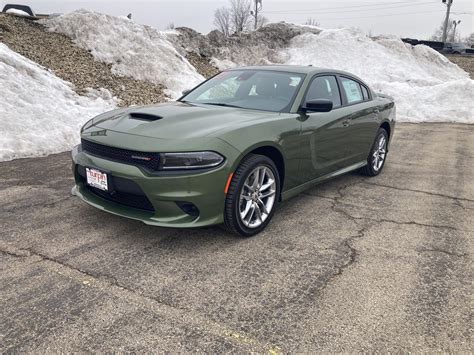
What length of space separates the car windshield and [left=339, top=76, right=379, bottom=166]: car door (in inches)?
34.3

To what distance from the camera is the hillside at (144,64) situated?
7.99 m

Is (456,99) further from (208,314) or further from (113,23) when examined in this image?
(208,314)

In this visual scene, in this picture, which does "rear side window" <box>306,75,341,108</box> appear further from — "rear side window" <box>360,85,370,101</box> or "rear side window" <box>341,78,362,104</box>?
"rear side window" <box>360,85,370,101</box>

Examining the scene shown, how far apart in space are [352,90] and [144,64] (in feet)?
27.0

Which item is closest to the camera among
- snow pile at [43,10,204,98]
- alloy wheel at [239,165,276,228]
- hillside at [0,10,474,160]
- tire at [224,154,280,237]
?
tire at [224,154,280,237]

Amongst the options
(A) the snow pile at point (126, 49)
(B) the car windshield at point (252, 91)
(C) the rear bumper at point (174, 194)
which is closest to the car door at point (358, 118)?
(B) the car windshield at point (252, 91)

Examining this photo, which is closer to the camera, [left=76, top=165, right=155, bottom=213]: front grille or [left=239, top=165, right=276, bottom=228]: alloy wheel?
[left=76, top=165, right=155, bottom=213]: front grille

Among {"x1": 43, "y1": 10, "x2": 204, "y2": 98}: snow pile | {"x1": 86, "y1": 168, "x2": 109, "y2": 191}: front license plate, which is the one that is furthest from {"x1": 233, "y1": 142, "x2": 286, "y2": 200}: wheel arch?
{"x1": 43, "y1": 10, "x2": 204, "y2": 98}: snow pile

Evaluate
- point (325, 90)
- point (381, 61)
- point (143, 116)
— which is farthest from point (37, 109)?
point (381, 61)

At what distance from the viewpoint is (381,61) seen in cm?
2106

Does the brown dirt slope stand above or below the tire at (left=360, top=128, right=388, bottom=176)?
above

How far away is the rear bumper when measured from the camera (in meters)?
3.33

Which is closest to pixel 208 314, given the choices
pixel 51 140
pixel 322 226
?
pixel 322 226

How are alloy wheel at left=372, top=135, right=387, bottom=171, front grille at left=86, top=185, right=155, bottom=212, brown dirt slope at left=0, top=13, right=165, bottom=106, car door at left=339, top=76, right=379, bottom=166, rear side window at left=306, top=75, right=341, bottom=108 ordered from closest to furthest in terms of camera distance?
1. front grille at left=86, top=185, right=155, bottom=212
2. rear side window at left=306, top=75, right=341, bottom=108
3. car door at left=339, top=76, right=379, bottom=166
4. alloy wheel at left=372, top=135, right=387, bottom=171
5. brown dirt slope at left=0, top=13, right=165, bottom=106
